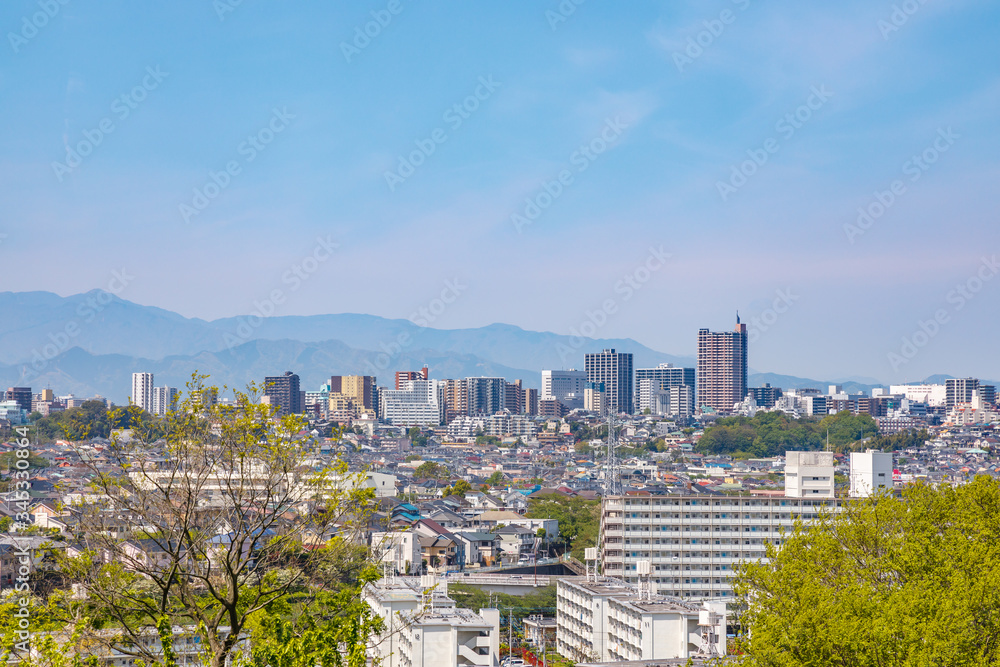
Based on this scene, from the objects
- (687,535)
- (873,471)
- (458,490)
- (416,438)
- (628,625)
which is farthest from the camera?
(416,438)

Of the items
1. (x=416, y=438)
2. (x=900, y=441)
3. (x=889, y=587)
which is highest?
(x=889, y=587)

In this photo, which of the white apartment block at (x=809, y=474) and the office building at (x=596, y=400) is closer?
the white apartment block at (x=809, y=474)

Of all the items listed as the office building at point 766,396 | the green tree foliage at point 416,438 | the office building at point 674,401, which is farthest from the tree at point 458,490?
the office building at point 674,401

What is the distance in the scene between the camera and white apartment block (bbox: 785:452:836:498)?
21641 mm

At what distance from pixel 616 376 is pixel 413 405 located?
82.0ft

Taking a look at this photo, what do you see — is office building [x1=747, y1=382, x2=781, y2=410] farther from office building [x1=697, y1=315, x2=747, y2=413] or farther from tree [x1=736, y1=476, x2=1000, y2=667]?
tree [x1=736, y1=476, x2=1000, y2=667]

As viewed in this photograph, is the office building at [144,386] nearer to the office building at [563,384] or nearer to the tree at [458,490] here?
the office building at [563,384]

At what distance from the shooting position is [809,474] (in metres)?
21.8

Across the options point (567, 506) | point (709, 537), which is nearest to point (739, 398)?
point (567, 506)

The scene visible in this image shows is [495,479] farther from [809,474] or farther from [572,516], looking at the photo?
[809,474]

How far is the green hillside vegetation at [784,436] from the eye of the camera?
2126 inches

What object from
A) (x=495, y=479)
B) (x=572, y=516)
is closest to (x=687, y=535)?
(x=572, y=516)

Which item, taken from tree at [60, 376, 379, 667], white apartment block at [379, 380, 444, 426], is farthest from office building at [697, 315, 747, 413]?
tree at [60, 376, 379, 667]

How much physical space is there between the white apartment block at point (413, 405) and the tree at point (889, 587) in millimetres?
75029
